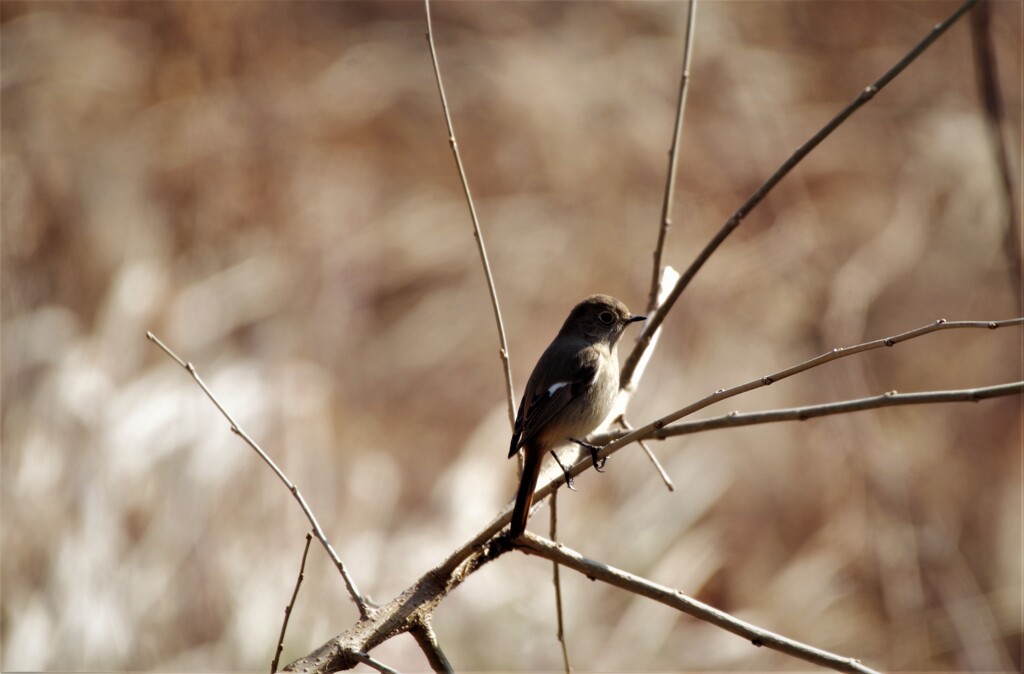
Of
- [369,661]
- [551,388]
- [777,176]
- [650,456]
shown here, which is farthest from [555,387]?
[369,661]

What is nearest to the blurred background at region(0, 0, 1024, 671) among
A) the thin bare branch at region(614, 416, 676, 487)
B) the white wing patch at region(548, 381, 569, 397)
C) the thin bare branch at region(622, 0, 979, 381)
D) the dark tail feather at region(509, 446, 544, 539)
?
the white wing patch at region(548, 381, 569, 397)

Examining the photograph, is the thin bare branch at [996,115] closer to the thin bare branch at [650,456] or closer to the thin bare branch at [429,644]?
the thin bare branch at [650,456]

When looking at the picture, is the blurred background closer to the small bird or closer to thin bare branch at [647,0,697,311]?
the small bird

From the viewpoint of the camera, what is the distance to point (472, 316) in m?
7.88

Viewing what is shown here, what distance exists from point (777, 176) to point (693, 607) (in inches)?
38.3

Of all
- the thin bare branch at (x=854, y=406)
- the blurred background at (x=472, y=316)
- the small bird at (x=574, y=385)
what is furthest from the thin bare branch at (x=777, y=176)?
the blurred background at (x=472, y=316)

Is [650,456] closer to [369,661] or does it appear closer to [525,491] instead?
[525,491]

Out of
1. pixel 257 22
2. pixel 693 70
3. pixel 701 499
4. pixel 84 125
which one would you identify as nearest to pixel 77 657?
pixel 701 499

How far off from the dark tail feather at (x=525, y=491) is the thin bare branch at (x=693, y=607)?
29 mm

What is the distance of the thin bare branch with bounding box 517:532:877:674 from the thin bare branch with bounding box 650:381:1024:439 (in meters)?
0.32

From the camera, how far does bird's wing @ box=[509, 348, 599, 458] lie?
10.1 feet

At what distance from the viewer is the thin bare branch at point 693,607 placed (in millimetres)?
1842

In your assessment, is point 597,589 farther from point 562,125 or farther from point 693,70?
point 693,70

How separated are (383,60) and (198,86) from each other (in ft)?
6.38
